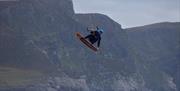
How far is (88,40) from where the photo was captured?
88875mm

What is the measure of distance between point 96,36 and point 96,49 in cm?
196

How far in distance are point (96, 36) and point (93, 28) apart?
3.89ft

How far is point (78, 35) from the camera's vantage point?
88.2m

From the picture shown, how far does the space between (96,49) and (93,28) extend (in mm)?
3110

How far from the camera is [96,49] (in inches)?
3393

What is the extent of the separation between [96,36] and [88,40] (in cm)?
402

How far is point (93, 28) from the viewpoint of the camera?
84.4 m

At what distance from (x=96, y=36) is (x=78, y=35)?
12.9ft

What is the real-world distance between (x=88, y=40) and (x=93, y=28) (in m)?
4.75

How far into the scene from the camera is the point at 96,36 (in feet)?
279

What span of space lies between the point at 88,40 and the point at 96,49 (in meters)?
3.07
